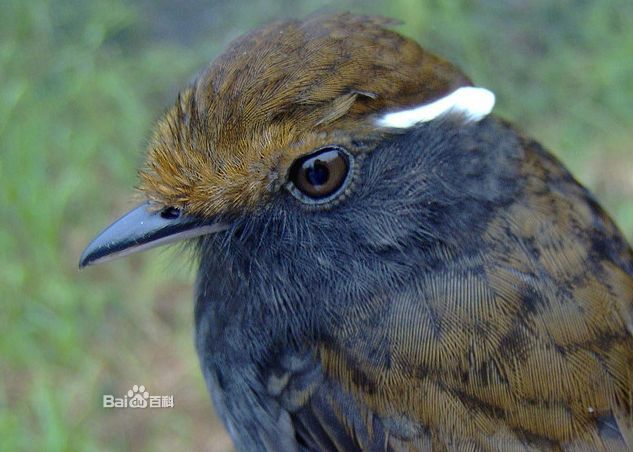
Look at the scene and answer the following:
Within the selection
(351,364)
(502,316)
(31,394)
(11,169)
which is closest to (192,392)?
(31,394)

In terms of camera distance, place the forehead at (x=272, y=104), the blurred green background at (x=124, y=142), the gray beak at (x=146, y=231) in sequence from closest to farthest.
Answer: the forehead at (x=272, y=104) → the gray beak at (x=146, y=231) → the blurred green background at (x=124, y=142)

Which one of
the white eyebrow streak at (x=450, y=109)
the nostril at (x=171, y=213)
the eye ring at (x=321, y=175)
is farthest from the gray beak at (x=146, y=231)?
the white eyebrow streak at (x=450, y=109)

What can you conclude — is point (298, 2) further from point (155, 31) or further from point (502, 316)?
point (502, 316)

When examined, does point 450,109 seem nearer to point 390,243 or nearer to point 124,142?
point 390,243

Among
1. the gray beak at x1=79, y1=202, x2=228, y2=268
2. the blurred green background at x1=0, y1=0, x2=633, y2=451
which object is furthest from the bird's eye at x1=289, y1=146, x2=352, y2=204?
the blurred green background at x1=0, y1=0, x2=633, y2=451

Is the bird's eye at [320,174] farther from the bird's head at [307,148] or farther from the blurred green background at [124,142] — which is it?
the blurred green background at [124,142]

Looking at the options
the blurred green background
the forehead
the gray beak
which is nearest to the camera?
the forehead

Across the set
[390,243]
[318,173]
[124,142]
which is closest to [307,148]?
[318,173]

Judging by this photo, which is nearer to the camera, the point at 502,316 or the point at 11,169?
the point at 502,316

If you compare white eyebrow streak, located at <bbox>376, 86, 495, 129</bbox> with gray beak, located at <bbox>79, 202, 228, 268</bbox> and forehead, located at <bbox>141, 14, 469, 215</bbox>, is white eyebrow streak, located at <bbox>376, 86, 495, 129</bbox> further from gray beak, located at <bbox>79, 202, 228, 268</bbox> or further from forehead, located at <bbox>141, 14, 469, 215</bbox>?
gray beak, located at <bbox>79, 202, 228, 268</bbox>
